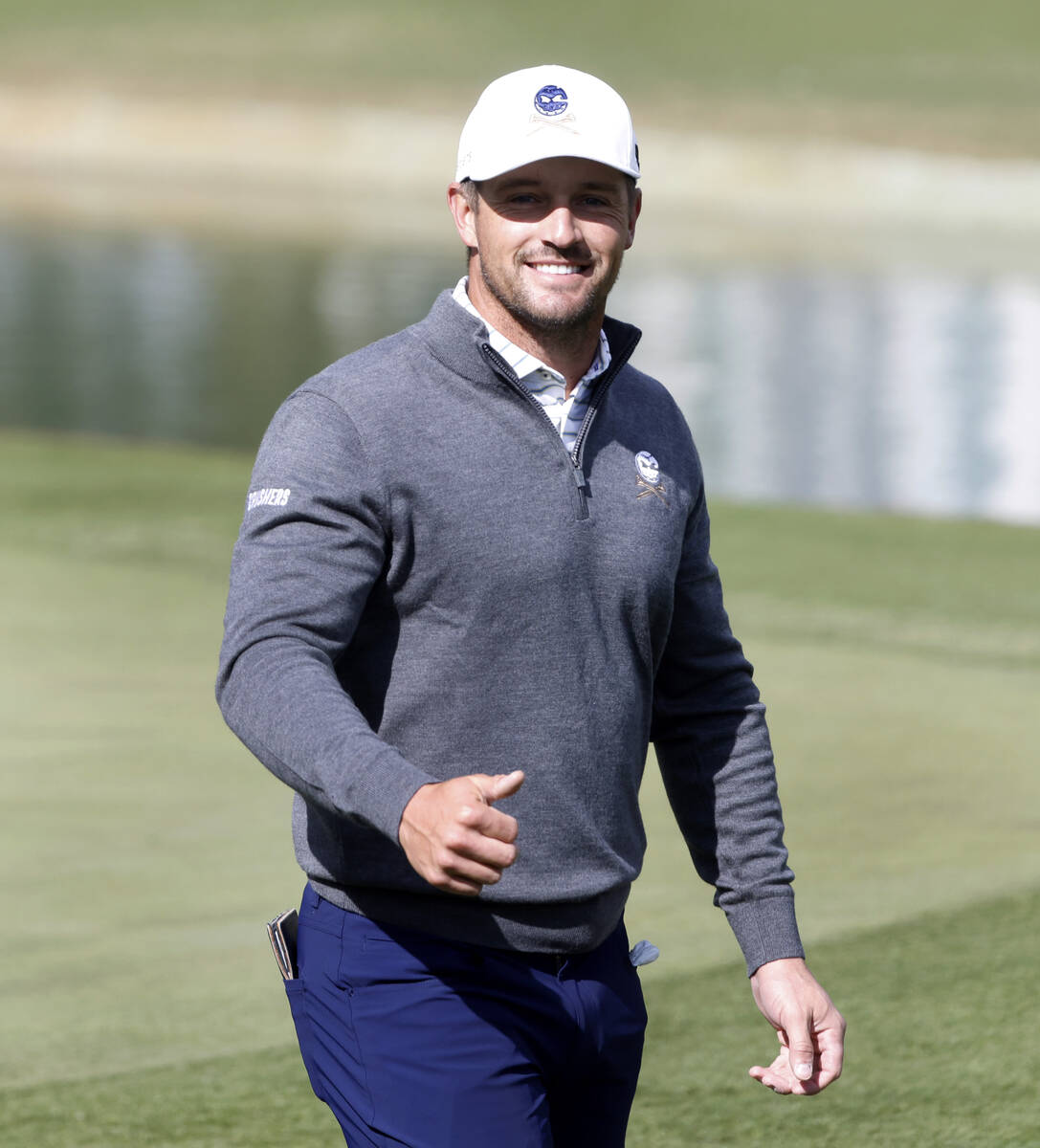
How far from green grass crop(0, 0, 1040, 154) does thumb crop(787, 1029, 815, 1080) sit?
5332 centimetres

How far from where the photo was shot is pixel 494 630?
78.0 inches

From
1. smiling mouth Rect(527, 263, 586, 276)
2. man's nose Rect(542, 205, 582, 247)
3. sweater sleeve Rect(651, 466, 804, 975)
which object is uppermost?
man's nose Rect(542, 205, 582, 247)

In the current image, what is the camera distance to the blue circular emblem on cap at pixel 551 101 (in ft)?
6.61

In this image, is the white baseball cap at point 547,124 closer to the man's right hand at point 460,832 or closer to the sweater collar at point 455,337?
the sweater collar at point 455,337

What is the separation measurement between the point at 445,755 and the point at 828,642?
5289 millimetres

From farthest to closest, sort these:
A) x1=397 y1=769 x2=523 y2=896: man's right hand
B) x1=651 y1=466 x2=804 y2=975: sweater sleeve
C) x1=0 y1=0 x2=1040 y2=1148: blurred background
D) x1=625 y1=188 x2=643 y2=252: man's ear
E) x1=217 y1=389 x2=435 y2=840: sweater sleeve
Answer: x1=0 y1=0 x2=1040 y2=1148: blurred background < x1=651 y1=466 x2=804 y2=975: sweater sleeve < x1=625 y1=188 x2=643 y2=252: man's ear < x1=217 y1=389 x2=435 y2=840: sweater sleeve < x1=397 y1=769 x2=523 y2=896: man's right hand

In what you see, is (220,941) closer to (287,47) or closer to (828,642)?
(828,642)

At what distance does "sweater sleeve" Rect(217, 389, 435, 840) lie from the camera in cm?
174

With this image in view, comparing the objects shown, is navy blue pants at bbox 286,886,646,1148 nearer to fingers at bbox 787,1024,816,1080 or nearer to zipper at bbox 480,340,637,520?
fingers at bbox 787,1024,816,1080

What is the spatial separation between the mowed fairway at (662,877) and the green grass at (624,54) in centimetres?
4843

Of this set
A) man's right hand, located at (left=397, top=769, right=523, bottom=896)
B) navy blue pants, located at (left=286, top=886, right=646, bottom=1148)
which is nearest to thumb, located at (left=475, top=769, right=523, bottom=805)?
man's right hand, located at (left=397, top=769, right=523, bottom=896)

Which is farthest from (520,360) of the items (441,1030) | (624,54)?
(624,54)

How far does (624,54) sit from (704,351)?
157 ft

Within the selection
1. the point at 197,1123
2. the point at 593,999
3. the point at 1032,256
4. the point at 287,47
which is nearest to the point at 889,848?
the point at 197,1123
